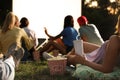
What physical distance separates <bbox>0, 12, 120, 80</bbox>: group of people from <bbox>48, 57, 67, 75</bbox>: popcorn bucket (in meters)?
0.12

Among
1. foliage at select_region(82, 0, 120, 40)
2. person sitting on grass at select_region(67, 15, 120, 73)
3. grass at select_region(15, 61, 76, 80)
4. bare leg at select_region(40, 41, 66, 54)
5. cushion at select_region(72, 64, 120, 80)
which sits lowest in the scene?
foliage at select_region(82, 0, 120, 40)

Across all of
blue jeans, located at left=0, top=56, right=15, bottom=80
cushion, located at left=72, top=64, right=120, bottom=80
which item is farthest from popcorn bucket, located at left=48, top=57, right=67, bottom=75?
blue jeans, located at left=0, top=56, right=15, bottom=80

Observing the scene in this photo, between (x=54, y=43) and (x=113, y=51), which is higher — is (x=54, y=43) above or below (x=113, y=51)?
below

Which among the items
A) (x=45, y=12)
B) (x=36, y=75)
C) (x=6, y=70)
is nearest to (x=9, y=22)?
(x=36, y=75)

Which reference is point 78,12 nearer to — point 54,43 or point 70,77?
point 54,43

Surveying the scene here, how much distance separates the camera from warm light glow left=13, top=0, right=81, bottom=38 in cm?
1339

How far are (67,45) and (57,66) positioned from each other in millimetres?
3435

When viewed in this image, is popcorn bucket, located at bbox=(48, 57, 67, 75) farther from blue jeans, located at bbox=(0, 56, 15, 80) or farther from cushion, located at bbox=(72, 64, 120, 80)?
blue jeans, located at bbox=(0, 56, 15, 80)

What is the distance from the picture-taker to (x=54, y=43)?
10531 mm

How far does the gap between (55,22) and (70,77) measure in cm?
694

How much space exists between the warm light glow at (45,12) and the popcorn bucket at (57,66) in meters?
6.04

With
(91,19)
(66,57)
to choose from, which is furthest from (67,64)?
(91,19)

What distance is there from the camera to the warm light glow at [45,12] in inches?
527

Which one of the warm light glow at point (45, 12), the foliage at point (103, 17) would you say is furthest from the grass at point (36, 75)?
the foliage at point (103, 17)
